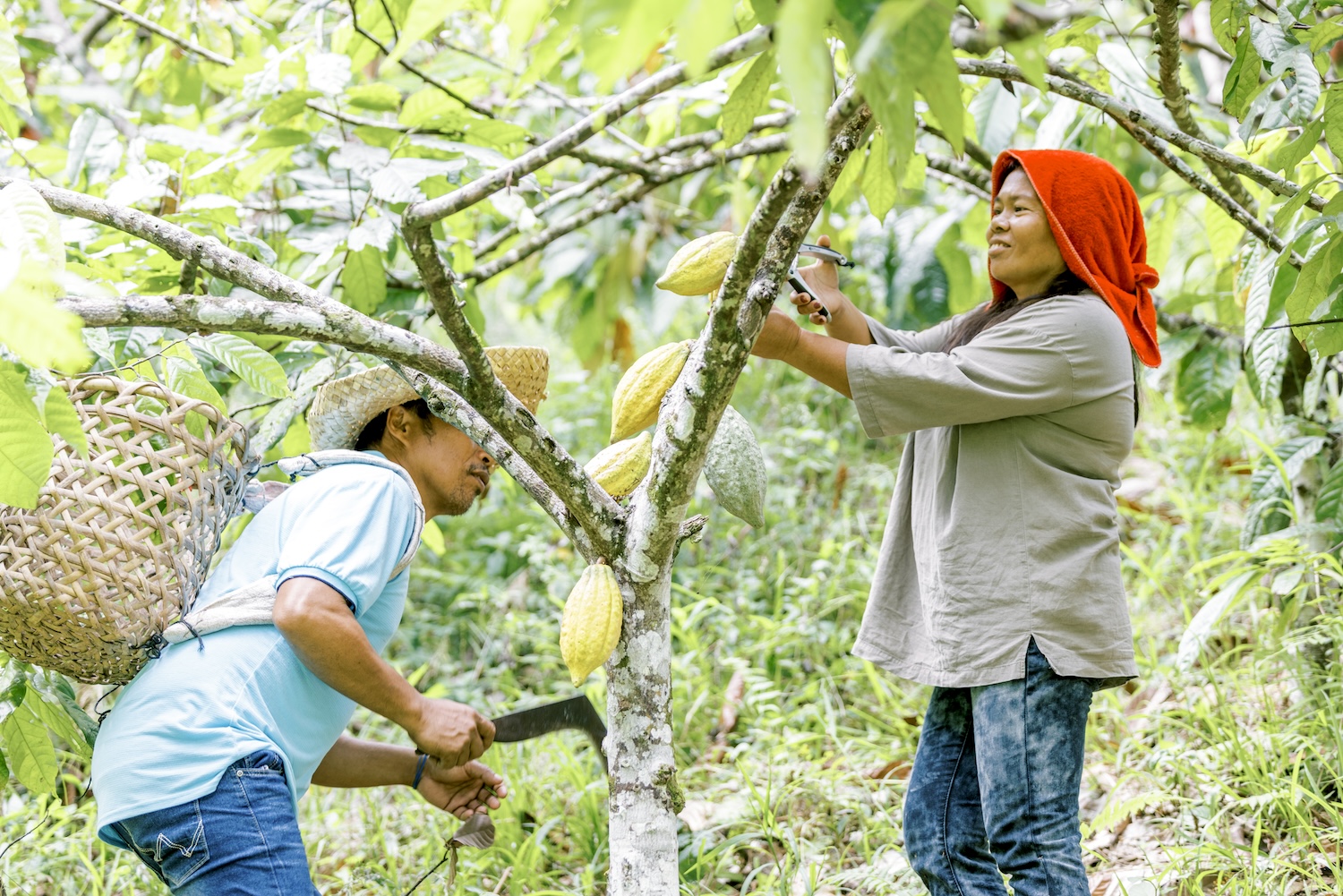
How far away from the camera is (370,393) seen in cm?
174

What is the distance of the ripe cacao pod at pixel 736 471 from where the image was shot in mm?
1472

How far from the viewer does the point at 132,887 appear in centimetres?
237

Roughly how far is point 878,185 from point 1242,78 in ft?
1.95

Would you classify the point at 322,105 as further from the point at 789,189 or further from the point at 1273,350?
the point at 1273,350

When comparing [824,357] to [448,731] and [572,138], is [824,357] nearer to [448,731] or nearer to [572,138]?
[572,138]

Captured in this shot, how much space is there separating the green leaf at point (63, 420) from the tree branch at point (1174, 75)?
171 cm

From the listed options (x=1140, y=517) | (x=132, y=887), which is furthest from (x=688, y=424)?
(x=1140, y=517)

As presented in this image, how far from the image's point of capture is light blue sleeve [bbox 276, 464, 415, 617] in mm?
1437

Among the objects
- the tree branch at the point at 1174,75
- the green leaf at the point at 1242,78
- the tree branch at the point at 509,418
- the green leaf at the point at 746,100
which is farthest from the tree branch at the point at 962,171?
the tree branch at the point at 509,418

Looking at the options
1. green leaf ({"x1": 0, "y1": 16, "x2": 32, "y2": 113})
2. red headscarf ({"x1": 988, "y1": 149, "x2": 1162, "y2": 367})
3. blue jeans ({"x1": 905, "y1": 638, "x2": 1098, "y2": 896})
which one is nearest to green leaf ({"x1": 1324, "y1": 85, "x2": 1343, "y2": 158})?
red headscarf ({"x1": 988, "y1": 149, "x2": 1162, "y2": 367})

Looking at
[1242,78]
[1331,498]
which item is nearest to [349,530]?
[1242,78]

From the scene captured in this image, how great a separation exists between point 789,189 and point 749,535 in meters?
2.53

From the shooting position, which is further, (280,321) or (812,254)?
(812,254)

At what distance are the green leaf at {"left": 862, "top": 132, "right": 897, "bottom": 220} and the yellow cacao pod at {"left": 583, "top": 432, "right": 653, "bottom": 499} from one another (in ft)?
1.78
